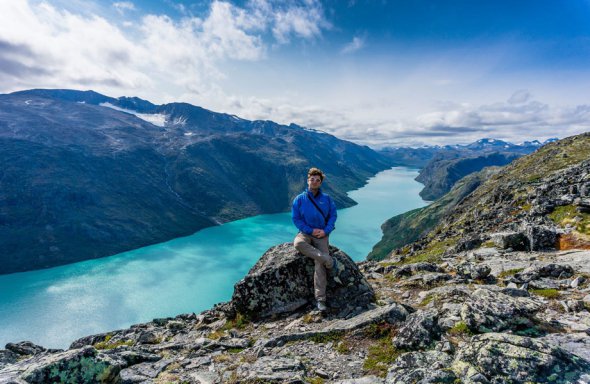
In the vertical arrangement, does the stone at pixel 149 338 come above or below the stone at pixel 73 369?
below

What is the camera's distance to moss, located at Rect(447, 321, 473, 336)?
34.9 feet

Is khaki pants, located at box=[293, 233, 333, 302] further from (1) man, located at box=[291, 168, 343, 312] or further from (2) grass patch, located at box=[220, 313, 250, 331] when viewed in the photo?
(2) grass patch, located at box=[220, 313, 250, 331]

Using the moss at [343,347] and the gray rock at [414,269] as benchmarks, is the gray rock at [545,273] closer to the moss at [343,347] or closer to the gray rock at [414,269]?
the gray rock at [414,269]

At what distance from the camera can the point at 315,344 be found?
12289 mm

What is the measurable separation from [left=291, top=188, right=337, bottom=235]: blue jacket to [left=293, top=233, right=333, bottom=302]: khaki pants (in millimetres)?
505

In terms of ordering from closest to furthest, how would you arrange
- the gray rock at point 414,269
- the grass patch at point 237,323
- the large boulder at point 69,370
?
1. the large boulder at point 69,370
2. the grass patch at point 237,323
3. the gray rock at point 414,269

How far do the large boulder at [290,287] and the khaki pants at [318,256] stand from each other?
79 centimetres

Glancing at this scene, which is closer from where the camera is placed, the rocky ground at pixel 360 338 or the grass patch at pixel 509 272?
the rocky ground at pixel 360 338

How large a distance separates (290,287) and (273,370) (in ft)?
20.3

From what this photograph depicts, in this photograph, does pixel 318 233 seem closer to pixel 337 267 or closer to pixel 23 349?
pixel 337 267

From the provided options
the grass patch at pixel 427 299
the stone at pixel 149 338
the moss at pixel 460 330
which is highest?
the moss at pixel 460 330

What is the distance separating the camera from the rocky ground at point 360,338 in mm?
8359

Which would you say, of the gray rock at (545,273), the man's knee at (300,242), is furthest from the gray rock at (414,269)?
the man's knee at (300,242)

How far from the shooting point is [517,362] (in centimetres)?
781
